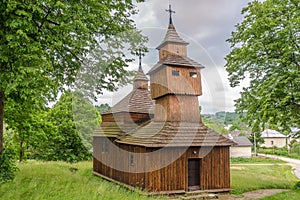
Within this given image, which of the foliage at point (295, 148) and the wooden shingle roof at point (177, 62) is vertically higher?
the wooden shingle roof at point (177, 62)

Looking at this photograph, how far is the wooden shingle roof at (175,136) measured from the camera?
44.9 ft

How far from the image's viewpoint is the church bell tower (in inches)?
608

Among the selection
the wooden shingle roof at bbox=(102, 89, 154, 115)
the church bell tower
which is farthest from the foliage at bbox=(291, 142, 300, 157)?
the church bell tower

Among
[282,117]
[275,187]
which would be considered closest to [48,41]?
[282,117]

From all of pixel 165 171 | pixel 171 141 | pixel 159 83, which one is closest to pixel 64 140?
pixel 159 83

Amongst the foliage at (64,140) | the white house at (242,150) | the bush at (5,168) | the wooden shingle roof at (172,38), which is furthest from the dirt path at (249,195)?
the white house at (242,150)

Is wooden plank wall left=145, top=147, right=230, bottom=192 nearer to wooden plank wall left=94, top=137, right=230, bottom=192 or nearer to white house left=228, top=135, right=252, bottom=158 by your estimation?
wooden plank wall left=94, top=137, right=230, bottom=192

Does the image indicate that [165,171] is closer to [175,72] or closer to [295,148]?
[175,72]

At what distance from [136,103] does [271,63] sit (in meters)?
9.34

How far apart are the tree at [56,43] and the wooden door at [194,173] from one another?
6.40 metres

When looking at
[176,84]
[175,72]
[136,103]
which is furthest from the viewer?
[136,103]

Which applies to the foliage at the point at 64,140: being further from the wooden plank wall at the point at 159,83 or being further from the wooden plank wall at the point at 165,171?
the wooden plank wall at the point at 165,171

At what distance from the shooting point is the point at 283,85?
12383 mm

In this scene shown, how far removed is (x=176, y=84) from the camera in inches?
615
